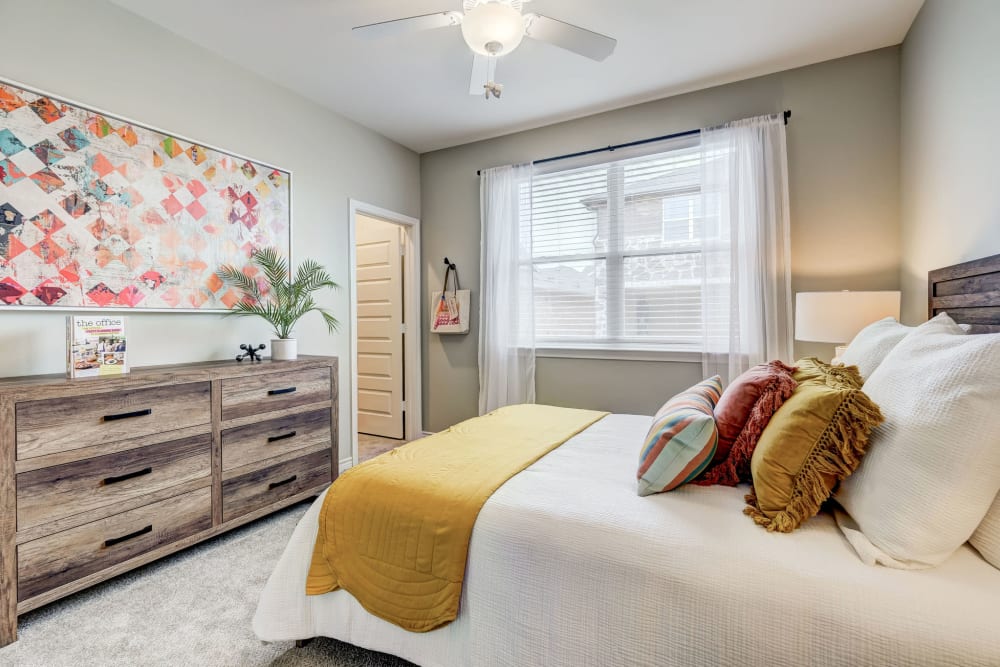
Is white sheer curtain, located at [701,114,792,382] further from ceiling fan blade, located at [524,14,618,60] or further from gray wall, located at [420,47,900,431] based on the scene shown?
ceiling fan blade, located at [524,14,618,60]

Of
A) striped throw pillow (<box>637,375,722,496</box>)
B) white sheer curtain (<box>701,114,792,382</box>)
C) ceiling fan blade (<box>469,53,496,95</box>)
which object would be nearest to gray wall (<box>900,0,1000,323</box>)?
white sheer curtain (<box>701,114,792,382</box>)

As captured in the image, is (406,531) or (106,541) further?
(106,541)

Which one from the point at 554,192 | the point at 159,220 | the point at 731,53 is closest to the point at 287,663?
the point at 159,220

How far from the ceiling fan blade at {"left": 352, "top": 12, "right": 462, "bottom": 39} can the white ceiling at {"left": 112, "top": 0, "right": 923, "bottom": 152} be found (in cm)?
41

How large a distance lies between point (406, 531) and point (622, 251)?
9.02ft

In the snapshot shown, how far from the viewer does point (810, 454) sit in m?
1.13

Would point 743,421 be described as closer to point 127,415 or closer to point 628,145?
point 127,415

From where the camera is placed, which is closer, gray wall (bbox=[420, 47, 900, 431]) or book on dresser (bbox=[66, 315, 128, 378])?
book on dresser (bbox=[66, 315, 128, 378])

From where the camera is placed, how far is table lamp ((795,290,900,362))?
7.59ft

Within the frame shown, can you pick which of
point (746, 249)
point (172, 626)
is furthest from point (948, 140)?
point (172, 626)

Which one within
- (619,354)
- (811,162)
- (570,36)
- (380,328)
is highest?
(570,36)

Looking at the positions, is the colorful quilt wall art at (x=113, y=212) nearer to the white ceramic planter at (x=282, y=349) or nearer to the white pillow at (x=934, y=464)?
the white ceramic planter at (x=282, y=349)

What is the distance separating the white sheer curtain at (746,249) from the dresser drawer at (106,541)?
3043 millimetres

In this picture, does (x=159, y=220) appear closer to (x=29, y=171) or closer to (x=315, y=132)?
(x=29, y=171)
